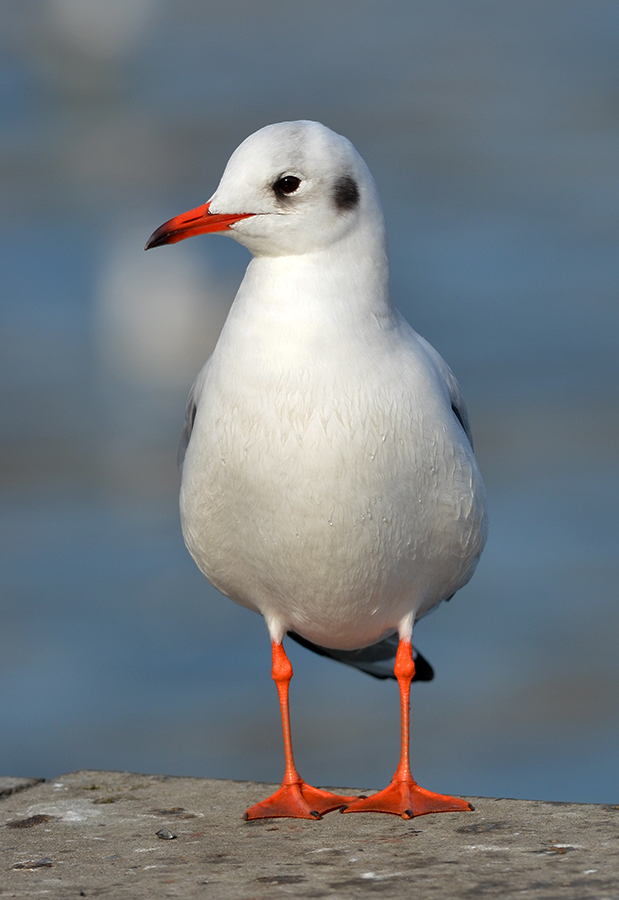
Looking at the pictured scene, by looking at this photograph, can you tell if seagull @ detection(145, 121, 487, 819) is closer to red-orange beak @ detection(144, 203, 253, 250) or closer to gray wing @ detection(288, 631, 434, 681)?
red-orange beak @ detection(144, 203, 253, 250)

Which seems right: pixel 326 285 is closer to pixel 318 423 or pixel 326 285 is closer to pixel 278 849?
pixel 318 423

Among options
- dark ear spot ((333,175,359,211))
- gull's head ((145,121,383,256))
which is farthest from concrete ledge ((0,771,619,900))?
dark ear spot ((333,175,359,211))

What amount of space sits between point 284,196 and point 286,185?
37mm

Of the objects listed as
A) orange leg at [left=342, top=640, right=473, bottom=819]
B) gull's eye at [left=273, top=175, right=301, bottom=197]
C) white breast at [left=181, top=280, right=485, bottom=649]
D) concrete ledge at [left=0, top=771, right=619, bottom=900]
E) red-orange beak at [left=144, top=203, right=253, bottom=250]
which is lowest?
concrete ledge at [left=0, top=771, right=619, bottom=900]

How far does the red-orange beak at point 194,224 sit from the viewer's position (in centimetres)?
412

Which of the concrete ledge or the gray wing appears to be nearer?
the concrete ledge

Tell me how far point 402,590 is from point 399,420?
61cm

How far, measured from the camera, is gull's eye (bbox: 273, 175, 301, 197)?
4.12 m

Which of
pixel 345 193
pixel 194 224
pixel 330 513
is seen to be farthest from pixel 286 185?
pixel 330 513

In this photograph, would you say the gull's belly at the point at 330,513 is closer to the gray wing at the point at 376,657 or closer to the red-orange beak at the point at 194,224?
the red-orange beak at the point at 194,224

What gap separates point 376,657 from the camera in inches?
209

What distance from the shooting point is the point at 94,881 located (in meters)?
3.47

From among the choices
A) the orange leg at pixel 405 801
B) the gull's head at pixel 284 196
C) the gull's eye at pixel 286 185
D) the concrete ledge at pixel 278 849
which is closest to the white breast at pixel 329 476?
the gull's head at pixel 284 196

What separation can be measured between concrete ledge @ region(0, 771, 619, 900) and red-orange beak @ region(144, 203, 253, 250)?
5.87ft
